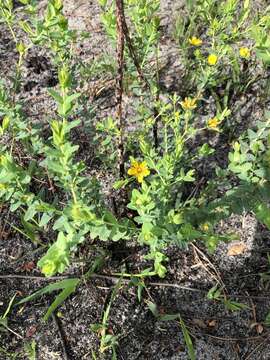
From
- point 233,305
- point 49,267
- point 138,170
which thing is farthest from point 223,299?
point 49,267

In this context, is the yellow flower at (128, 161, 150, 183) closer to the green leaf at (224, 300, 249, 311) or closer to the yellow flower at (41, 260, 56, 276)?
the yellow flower at (41, 260, 56, 276)

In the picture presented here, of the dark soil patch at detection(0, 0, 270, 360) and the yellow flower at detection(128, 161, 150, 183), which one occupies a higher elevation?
the yellow flower at detection(128, 161, 150, 183)

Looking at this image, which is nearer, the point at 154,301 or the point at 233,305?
the point at 233,305

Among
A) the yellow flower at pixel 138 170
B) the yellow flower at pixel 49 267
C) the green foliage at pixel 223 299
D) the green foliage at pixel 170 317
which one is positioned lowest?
the green foliage at pixel 170 317

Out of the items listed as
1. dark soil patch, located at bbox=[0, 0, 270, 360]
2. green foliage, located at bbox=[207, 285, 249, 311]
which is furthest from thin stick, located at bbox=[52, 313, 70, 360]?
green foliage, located at bbox=[207, 285, 249, 311]

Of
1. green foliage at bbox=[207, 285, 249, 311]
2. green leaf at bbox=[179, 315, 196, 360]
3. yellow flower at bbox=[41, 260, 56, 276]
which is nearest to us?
yellow flower at bbox=[41, 260, 56, 276]

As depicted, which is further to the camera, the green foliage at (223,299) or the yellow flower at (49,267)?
the green foliage at (223,299)

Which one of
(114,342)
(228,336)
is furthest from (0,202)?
(228,336)

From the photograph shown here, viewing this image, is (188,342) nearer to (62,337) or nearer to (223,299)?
(223,299)

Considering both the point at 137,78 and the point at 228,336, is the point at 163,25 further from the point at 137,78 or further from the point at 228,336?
the point at 228,336

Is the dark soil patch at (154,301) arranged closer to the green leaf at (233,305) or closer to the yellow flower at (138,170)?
the green leaf at (233,305)

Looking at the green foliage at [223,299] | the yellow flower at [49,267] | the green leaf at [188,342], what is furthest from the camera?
the green foliage at [223,299]

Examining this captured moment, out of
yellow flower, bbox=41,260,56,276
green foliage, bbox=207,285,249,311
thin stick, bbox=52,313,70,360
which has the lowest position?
thin stick, bbox=52,313,70,360

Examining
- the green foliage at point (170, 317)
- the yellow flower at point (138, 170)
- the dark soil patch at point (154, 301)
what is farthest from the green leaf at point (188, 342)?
the yellow flower at point (138, 170)
